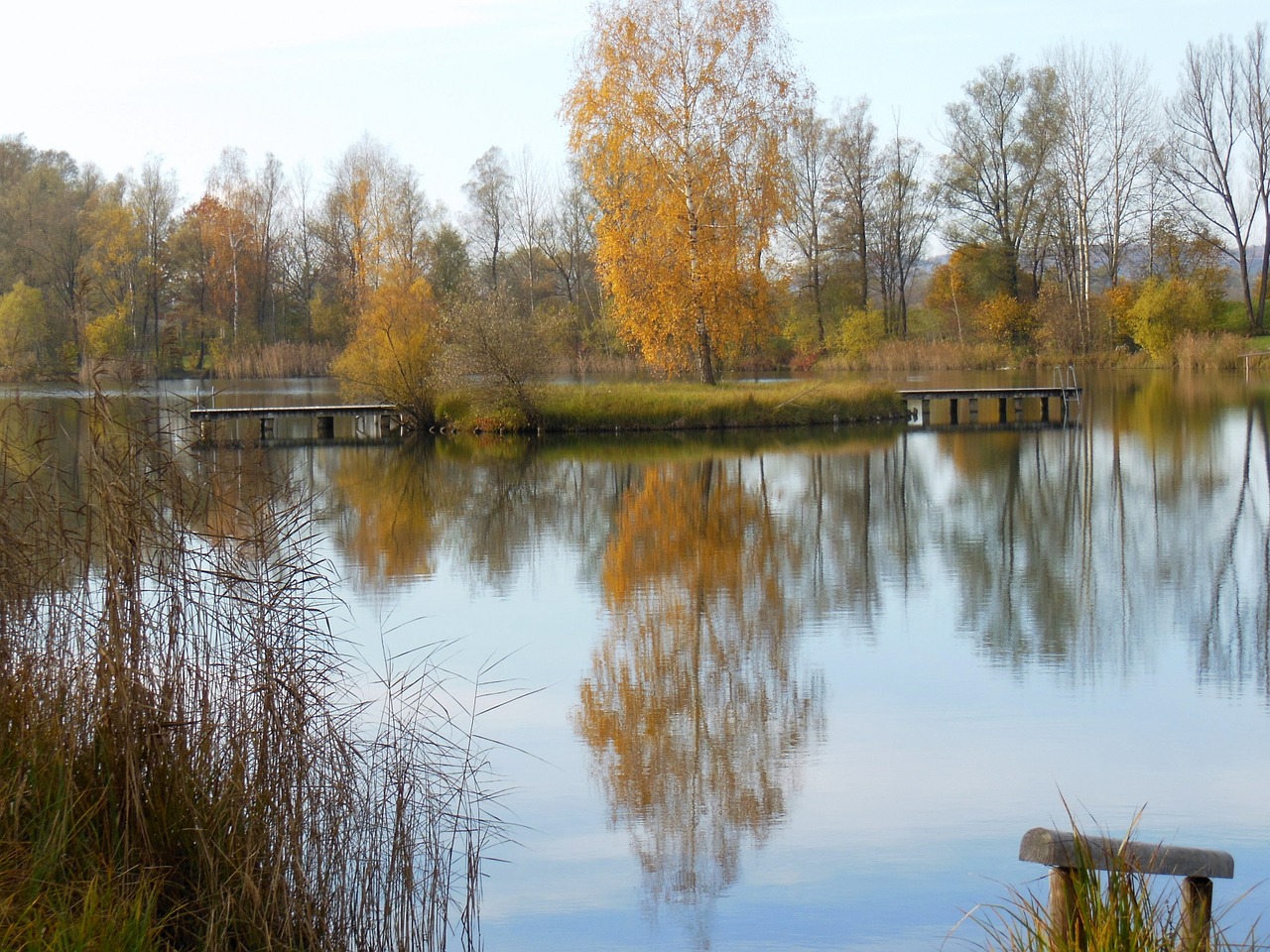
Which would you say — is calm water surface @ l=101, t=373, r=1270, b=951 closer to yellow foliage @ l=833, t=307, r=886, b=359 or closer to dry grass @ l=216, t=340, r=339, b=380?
dry grass @ l=216, t=340, r=339, b=380

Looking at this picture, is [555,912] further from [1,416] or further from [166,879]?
[1,416]

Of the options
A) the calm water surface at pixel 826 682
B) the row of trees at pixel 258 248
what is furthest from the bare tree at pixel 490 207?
the calm water surface at pixel 826 682

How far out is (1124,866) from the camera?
3.16 m

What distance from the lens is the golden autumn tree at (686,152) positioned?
2681 centimetres

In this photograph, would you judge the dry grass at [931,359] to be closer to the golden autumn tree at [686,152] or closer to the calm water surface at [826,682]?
the golden autumn tree at [686,152]

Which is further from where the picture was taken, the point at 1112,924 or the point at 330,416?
the point at 330,416

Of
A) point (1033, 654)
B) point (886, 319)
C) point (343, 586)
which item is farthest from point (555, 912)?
point (886, 319)

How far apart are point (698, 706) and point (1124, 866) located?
387 cm

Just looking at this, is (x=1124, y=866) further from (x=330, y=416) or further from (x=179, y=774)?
(x=330, y=416)

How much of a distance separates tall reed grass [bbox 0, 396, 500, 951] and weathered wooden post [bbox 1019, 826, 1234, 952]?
196 cm

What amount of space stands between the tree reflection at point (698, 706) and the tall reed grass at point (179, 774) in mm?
935

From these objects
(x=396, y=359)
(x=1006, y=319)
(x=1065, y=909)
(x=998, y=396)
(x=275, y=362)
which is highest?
(x=1006, y=319)

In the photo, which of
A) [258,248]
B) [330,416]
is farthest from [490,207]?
[330,416]

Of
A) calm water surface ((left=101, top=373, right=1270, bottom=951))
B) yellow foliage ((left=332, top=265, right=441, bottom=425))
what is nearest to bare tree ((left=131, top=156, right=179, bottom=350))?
yellow foliage ((left=332, top=265, right=441, bottom=425))
